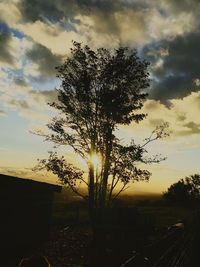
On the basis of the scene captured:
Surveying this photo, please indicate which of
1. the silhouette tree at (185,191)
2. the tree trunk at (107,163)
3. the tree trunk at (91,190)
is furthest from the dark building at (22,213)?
the silhouette tree at (185,191)

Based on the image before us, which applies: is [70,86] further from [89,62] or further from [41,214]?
[41,214]

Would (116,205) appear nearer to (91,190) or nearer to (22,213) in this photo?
(91,190)

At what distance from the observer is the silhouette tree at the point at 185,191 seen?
56.2m

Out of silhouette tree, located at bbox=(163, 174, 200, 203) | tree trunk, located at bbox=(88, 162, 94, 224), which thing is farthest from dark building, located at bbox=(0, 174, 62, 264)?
silhouette tree, located at bbox=(163, 174, 200, 203)

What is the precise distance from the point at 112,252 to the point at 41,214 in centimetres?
517

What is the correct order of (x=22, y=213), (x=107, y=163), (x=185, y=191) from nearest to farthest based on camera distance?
(x=22, y=213) < (x=107, y=163) < (x=185, y=191)

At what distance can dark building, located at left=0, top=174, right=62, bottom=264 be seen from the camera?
27.7 feet

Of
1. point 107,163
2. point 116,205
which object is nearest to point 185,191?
point 116,205

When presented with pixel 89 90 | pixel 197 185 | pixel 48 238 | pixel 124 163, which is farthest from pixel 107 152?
pixel 197 185

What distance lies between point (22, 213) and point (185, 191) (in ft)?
203

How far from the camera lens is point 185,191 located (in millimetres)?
58375

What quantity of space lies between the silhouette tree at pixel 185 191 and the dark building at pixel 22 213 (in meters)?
56.0

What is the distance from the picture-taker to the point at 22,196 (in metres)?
9.56

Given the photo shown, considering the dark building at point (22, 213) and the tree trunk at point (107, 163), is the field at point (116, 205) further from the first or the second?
the tree trunk at point (107, 163)
